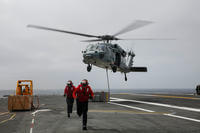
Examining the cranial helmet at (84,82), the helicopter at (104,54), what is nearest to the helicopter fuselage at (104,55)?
the helicopter at (104,54)

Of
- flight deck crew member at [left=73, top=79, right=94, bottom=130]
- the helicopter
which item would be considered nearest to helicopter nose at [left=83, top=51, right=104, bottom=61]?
the helicopter

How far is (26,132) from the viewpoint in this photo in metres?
6.94

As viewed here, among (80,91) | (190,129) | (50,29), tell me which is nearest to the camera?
(190,129)

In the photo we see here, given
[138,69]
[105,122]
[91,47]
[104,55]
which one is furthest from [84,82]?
[138,69]

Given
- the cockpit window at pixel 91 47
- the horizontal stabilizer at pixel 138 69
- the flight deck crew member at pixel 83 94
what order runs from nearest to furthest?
1. the flight deck crew member at pixel 83 94
2. the cockpit window at pixel 91 47
3. the horizontal stabilizer at pixel 138 69

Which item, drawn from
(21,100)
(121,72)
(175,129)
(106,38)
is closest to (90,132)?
(175,129)

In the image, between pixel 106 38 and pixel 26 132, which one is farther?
pixel 106 38

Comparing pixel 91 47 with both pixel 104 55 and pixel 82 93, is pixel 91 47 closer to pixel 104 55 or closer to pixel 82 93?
pixel 104 55

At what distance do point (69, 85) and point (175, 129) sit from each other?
6.49 m

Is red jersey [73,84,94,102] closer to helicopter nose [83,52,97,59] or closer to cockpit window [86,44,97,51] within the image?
helicopter nose [83,52,97,59]

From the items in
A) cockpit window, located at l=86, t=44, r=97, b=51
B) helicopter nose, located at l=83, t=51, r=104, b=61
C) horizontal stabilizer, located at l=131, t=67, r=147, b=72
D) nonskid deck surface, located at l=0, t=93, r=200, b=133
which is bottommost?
nonskid deck surface, located at l=0, t=93, r=200, b=133

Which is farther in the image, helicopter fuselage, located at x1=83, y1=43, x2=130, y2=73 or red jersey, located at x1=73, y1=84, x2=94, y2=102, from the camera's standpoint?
helicopter fuselage, located at x1=83, y1=43, x2=130, y2=73

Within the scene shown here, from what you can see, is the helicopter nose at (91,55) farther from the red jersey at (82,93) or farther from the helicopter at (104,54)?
the red jersey at (82,93)

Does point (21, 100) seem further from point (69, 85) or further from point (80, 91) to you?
point (80, 91)
